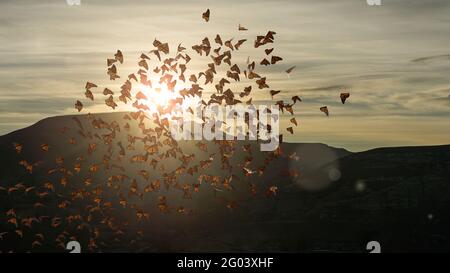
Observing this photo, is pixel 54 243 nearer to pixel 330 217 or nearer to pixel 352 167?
pixel 330 217

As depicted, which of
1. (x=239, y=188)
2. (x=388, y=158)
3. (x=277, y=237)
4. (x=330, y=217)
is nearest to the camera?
(x=277, y=237)

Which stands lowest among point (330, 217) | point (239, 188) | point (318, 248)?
point (318, 248)

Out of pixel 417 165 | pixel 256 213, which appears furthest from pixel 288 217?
pixel 417 165

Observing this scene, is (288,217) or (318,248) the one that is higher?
(288,217)

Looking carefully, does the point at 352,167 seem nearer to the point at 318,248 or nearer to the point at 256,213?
the point at 256,213

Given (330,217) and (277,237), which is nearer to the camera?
(277,237)

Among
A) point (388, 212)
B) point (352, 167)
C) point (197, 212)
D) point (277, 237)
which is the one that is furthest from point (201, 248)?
point (352, 167)

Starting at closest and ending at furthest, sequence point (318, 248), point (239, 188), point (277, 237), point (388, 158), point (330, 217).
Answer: point (318, 248) → point (277, 237) → point (330, 217) → point (239, 188) → point (388, 158)
